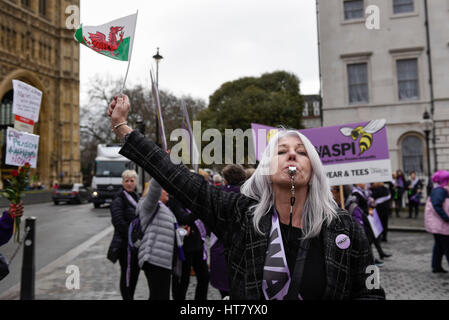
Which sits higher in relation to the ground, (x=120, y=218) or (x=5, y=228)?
(x=5, y=228)

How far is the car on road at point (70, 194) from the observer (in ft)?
94.1

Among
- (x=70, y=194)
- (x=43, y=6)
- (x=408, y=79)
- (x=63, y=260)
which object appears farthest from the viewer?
(x=70, y=194)

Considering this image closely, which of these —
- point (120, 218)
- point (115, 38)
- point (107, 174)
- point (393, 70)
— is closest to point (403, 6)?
point (393, 70)

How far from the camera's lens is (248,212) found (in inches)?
79.7

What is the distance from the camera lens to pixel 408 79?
2212cm

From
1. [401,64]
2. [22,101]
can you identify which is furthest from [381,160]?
[401,64]

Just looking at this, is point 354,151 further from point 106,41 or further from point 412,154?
point 412,154

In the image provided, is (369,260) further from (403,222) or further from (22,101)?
(403,222)

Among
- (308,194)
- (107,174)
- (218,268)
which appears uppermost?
(107,174)

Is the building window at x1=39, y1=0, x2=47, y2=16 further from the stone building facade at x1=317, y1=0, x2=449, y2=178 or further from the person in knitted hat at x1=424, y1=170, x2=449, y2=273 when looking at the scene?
the person in knitted hat at x1=424, y1=170, x2=449, y2=273

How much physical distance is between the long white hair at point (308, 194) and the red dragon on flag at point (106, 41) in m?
1.14

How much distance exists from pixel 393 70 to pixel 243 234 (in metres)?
22.6

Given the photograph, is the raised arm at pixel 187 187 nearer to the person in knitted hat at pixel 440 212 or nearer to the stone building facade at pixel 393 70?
the person in knitted hat at pixel 440 212

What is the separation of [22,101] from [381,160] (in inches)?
198
